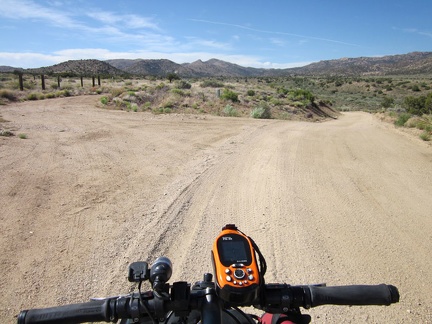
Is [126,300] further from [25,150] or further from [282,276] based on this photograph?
[25,150]

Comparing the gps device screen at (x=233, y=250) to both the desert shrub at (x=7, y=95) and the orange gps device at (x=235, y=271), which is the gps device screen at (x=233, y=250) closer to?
the orange gps device at (x=235, y=271)

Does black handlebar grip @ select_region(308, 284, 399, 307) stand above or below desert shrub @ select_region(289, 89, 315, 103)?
above

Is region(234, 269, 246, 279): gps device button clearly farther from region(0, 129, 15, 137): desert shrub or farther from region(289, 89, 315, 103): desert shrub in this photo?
region(289, 89, 315, 103): desert shrub

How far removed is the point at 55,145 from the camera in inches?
401

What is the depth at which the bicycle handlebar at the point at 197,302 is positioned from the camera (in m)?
1.34

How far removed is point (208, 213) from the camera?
5539mm

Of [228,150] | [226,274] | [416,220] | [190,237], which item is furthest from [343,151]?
[226,274]

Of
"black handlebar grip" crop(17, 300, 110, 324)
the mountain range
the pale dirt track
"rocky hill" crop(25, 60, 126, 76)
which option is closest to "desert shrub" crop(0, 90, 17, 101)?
the pale dirt track

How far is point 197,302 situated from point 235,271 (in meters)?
0.22

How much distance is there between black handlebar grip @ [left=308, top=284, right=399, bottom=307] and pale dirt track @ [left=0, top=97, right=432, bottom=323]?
6.63 feet

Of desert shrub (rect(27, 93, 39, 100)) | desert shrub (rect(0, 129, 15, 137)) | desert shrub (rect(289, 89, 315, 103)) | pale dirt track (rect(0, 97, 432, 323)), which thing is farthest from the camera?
desert shrub (rect(289, 89, 315, 103))

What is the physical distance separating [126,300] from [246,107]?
22.1 meters

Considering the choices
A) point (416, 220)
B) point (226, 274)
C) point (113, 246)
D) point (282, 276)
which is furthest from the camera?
point (416, 220)

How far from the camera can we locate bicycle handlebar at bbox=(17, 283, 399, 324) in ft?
4.39
